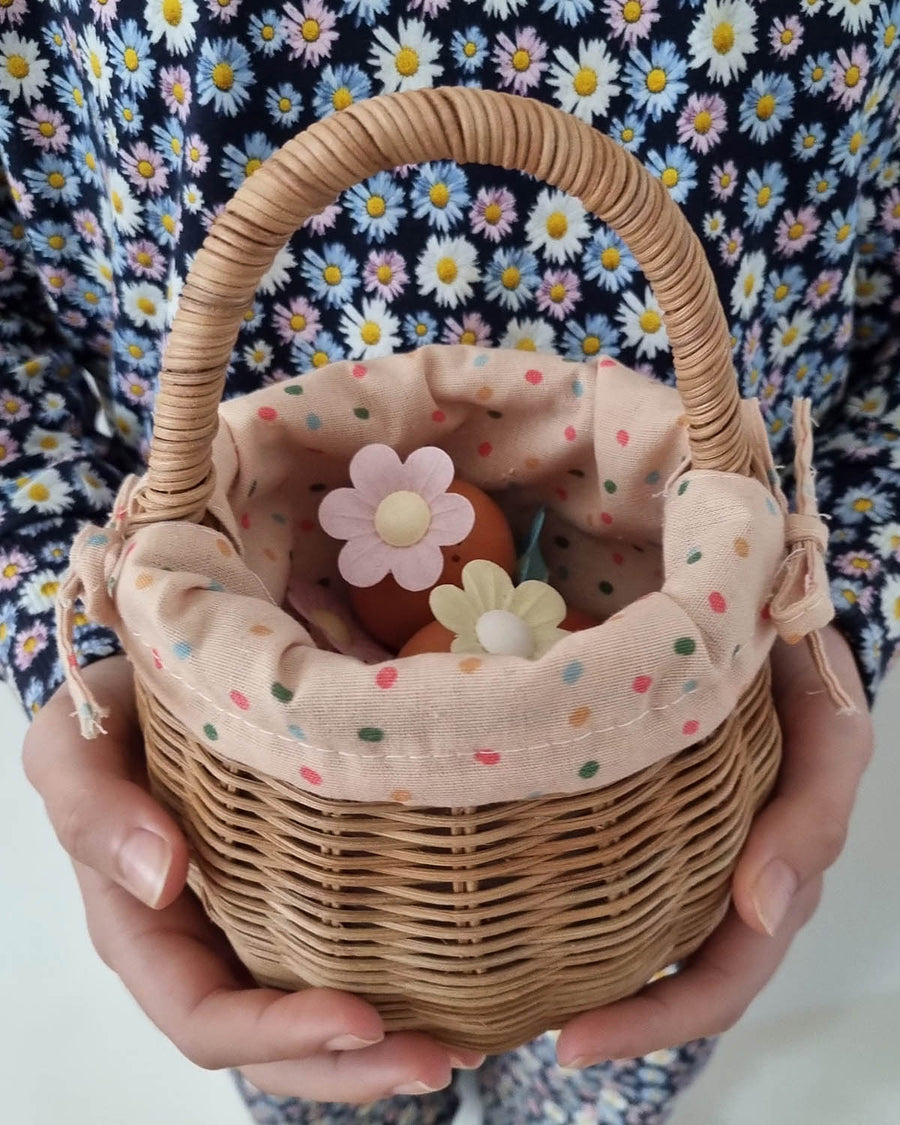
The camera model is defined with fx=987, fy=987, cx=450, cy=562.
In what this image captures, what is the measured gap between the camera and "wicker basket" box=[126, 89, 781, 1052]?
31cm

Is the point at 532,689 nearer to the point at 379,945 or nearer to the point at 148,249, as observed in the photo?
the point at 379,945

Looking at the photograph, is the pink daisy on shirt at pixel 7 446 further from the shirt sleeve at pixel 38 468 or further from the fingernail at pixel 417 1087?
the fingernail at pixel 417 1087

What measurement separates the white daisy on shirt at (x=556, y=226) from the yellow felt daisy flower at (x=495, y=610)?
166 millimetres

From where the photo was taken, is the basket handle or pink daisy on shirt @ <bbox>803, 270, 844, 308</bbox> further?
pink daisy on shirt @ <bbox>803, 270, 844, 308</bbox>

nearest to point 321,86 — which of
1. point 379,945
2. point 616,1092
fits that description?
point 379,945

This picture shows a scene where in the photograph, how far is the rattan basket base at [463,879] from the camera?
335mm

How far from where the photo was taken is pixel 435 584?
1.66 ft

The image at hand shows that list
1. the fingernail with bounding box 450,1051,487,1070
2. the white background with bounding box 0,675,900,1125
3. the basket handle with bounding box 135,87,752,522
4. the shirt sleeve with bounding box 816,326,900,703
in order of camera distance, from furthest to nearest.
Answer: the white background with bounding box 0,675,900,1125
the shirt sleeve with bounding box 816,326,900,703
the fingernail with bounding box 450,1051,487,1070
the basket handle with bounding box 135,87,752,522

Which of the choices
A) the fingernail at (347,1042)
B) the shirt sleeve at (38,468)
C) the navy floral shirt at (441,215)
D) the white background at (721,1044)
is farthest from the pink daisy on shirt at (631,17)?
the white background at (721,1044)

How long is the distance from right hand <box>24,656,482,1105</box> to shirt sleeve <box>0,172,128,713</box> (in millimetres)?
45

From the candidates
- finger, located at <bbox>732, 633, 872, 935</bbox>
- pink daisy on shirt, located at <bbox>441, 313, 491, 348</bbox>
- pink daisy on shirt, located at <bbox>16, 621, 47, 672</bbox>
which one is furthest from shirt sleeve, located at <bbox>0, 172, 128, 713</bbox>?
finger, located at <bbox>732, 633, 872, 935</bbox>

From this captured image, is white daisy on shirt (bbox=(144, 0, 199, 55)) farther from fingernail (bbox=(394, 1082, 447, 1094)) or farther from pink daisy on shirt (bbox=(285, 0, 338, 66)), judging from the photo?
fingernail (bbox=(394, 1082, 447, 1094))

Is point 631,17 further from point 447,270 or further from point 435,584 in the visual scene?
point 435,584

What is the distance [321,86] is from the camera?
45 centimetres
